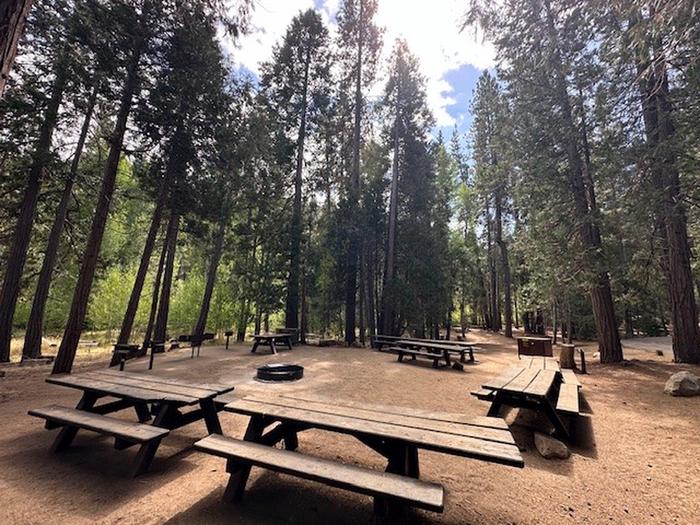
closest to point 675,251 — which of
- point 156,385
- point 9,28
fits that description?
point 156,385

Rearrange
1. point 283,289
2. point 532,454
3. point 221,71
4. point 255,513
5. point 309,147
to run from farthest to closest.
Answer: point 309,147 < point 283,289 < point 221,71 < point 532,454 < point 255,513

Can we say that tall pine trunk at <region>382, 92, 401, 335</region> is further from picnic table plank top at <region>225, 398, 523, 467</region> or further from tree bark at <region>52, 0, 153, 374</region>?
picnic table plank top at <region>225, 398, 523, 467</region>

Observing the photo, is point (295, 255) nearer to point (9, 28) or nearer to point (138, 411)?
point (138, 411)

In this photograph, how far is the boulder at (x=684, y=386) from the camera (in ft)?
16.2

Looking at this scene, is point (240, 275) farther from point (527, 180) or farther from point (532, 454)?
point (532, 454)

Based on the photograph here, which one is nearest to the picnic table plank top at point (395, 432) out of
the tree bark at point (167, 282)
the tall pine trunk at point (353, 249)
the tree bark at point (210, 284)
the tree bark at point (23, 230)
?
the tree bark at point (23, 230)

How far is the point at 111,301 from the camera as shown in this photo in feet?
54.4

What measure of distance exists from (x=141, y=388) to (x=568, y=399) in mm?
4939

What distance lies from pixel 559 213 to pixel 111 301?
20910 millimetres

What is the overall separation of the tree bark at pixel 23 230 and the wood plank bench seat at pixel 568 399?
11504 mm

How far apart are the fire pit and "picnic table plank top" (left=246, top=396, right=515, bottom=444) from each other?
3740mm

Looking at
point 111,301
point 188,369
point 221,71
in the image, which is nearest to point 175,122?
point 221,71

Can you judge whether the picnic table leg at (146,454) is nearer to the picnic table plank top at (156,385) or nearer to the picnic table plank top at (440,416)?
the picnic table plank top at (156,385)

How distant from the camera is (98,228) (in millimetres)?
6902
